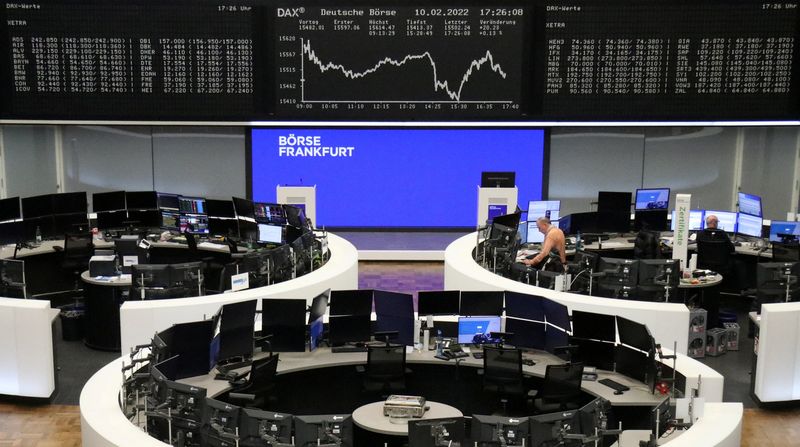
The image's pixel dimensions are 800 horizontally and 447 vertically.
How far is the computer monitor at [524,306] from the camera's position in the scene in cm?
906

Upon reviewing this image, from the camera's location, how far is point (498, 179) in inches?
550

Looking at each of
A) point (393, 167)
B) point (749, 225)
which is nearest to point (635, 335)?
point (749, 225)

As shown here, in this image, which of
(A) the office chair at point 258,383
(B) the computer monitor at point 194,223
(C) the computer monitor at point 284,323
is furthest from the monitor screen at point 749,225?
(A) the office chair at point 258,383

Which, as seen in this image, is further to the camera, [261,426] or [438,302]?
[438,302]

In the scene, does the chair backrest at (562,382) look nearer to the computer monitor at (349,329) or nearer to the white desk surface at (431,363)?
the white desk surface at (431,363)

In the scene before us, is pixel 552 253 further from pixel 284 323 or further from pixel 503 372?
pixel 284 323

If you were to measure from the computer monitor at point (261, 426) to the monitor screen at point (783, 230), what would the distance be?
8.41 m

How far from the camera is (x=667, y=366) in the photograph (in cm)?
827

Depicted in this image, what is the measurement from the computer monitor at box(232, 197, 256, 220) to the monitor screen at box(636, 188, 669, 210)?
523 cm

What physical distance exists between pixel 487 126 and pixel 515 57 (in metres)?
1.09

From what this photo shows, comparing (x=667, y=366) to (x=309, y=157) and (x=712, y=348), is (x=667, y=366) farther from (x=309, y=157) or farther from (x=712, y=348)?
(x=309, y=157)

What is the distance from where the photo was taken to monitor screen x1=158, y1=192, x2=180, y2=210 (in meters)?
13.7

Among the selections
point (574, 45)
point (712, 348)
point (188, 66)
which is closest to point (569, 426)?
point (712, 348)

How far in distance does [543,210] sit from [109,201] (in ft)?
19.4
